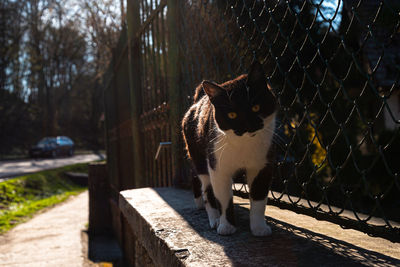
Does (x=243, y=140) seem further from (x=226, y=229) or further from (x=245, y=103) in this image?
(x=226, y=229)

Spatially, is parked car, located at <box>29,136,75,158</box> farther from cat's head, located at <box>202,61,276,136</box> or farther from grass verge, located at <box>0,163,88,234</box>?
cat's head, located at <box>202,61,276,136</box>

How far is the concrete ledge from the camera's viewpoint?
49.8 inches

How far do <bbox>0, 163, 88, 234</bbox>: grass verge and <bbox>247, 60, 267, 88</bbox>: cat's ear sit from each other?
609 cm

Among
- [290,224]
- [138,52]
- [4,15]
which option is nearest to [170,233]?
[290,224]

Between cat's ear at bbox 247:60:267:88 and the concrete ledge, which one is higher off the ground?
cat's ear at bbox 247:60:267:88

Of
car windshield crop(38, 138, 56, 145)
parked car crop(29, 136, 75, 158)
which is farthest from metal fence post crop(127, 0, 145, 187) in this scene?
car windshield crop(38, 138, 56, 145)

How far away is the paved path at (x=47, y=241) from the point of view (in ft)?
15.1

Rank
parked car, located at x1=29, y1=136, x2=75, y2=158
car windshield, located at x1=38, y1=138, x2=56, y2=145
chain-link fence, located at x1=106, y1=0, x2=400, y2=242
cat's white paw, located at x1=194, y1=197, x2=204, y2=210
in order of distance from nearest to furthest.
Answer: chain-link fence, located at x1=106, y1=0, x2=400, y2=242, cat's white paw, located at x1=194, y1=197, x2=204, y2=210, parked car, located at x1=29, y1=136, x2=75, y2=158, car windshield, located at x1=38, y1=138, x2=56, y2=145

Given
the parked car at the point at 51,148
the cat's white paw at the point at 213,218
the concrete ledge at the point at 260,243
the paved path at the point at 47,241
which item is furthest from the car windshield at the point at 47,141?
the cat's white paw at the point at 213,218

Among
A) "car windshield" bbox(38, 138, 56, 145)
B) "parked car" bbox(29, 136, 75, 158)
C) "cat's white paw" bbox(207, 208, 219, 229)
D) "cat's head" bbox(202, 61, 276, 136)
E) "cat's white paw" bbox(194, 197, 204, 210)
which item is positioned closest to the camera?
"cat's head" bbox(202, 61, 276, 136)

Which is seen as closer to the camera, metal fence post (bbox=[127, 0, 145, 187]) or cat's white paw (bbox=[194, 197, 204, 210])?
cat's white paw (bbox=[194, 197, 204, 210])

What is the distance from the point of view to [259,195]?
1630 mm

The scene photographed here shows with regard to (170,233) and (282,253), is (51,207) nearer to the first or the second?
(170,233)

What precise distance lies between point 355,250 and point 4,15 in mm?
25916
